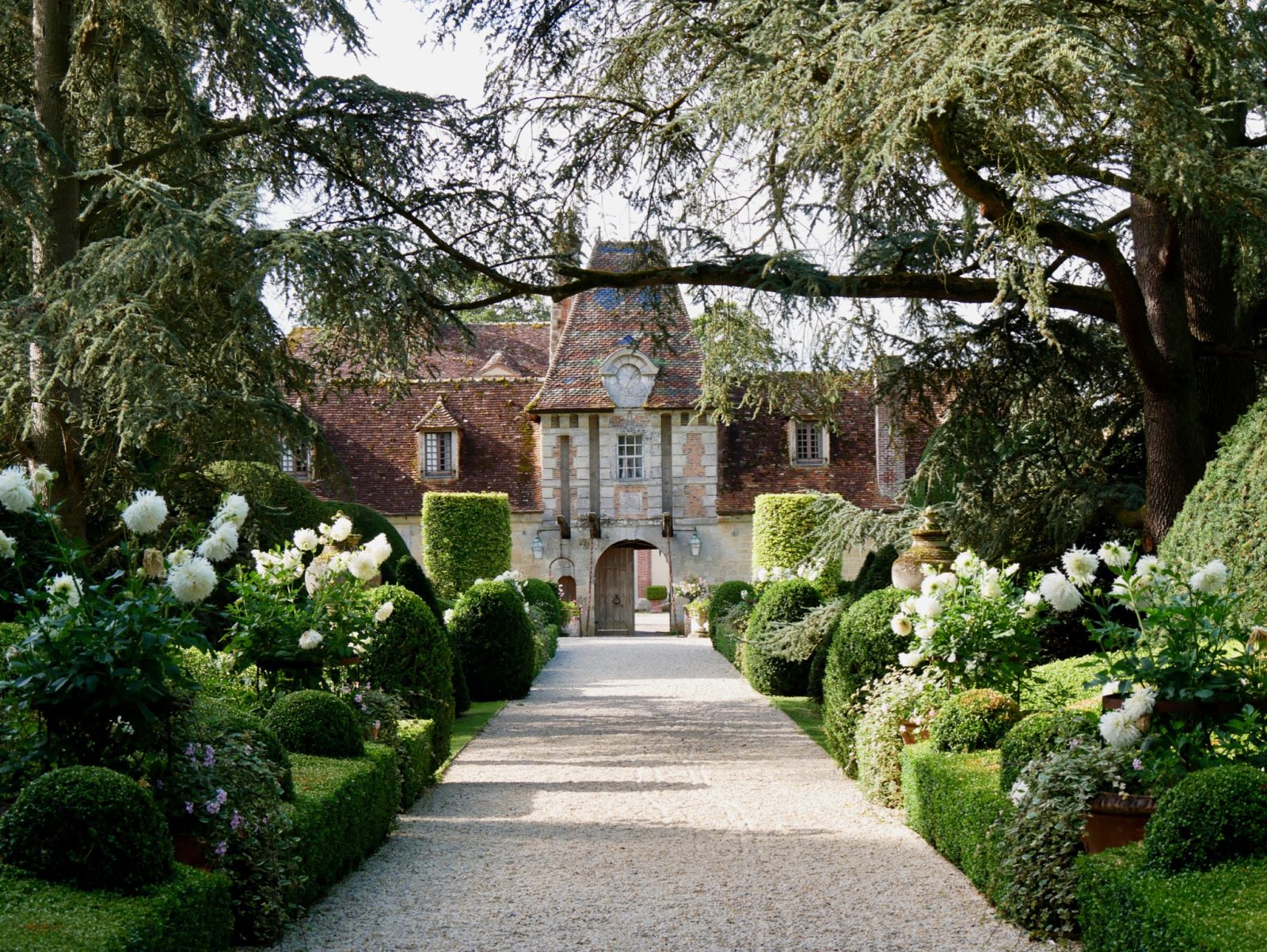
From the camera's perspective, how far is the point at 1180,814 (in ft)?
13.8

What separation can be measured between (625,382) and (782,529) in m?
4.91

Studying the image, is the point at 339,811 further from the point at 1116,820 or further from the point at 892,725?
the point at 892,725

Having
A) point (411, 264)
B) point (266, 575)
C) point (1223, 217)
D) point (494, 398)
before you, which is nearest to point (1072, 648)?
point (1223, 217)

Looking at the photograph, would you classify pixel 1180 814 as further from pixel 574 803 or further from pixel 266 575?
pixel 266 575

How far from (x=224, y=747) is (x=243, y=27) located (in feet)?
22.1

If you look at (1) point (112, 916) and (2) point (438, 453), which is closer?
(1) point (112, 916)

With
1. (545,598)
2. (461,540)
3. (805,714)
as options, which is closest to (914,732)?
(805,714)

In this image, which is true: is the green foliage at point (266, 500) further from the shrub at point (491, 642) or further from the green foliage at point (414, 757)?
the shrub at point (491, 642)

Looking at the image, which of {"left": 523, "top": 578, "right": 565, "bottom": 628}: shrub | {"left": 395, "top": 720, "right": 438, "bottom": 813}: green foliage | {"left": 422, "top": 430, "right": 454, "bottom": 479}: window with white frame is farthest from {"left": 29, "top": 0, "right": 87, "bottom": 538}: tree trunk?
{"left": 422, "top": 430, "right": 454, "bottom": 479}: window with white frame

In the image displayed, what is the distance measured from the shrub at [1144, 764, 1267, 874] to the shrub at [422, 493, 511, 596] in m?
21.4

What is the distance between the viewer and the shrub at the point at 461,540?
25297 mm

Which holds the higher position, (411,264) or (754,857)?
(411,264)

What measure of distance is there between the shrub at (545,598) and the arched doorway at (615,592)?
11.7ft

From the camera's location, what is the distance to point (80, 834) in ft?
13.3
